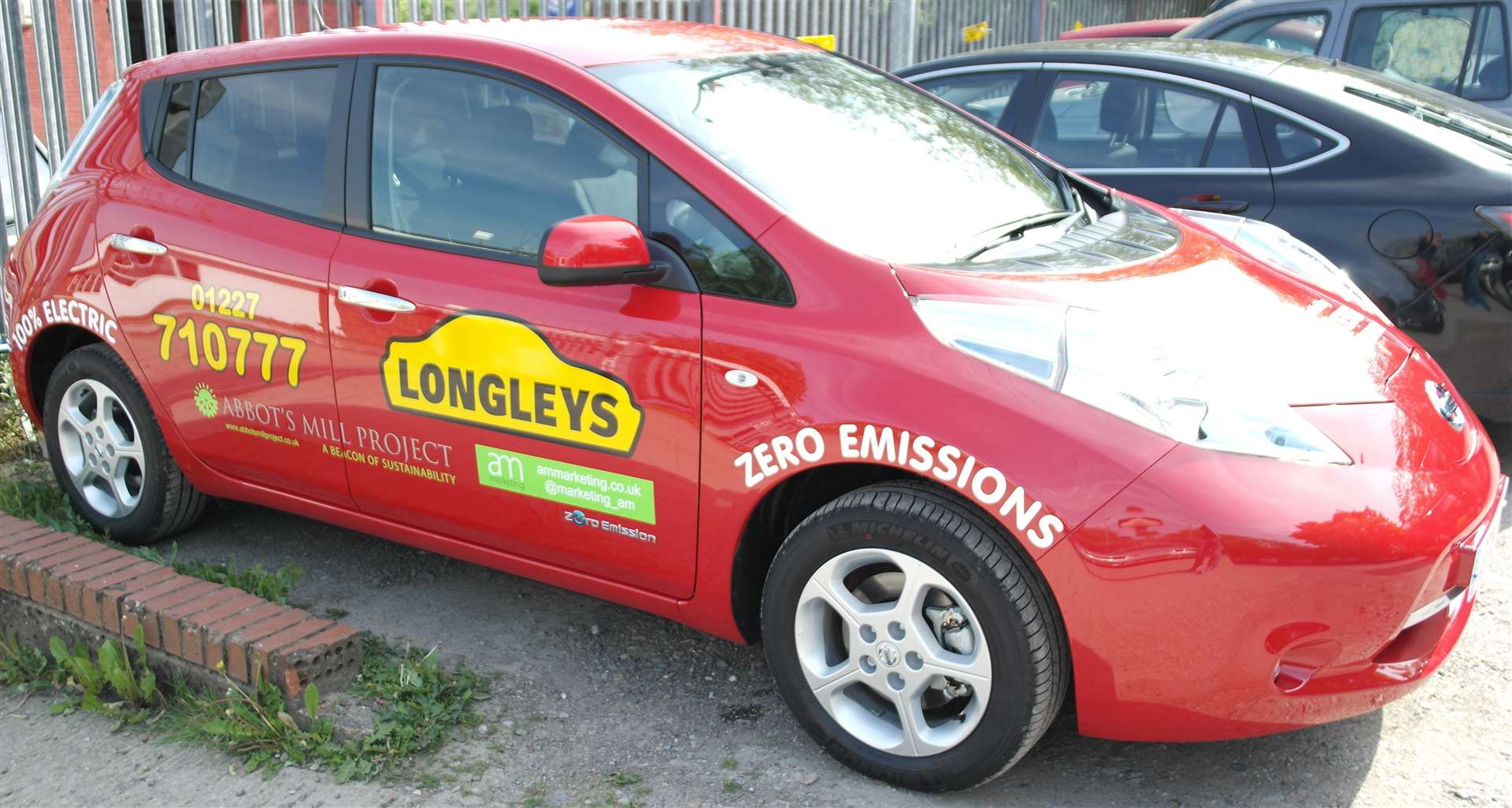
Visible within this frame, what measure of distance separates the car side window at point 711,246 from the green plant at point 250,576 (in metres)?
1.64

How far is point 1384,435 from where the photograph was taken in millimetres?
2742

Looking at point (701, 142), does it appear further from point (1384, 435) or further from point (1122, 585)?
point (1384, 435)

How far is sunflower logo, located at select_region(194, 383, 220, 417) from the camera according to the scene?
386 cm

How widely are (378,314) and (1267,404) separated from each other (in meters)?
2.13

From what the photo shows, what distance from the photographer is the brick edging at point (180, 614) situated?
3225 mm

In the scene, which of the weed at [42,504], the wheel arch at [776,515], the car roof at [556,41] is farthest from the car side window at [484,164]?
the weed at [42,504]

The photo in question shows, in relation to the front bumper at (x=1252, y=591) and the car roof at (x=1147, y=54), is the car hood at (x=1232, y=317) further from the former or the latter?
the car roof at (x=1147, y=54)

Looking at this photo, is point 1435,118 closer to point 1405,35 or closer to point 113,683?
point 1405,35

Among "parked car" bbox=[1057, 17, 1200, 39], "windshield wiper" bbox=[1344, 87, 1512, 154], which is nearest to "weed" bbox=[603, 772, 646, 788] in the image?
"windshield wiper" bbox=[1344, 87, 1512, 154]

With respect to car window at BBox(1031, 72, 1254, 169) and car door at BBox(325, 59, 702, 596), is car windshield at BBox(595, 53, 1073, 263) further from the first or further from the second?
car window at BBox(1031, 72, 1254, 169)

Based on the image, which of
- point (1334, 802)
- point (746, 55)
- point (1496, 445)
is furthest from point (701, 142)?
point (1496, 445)

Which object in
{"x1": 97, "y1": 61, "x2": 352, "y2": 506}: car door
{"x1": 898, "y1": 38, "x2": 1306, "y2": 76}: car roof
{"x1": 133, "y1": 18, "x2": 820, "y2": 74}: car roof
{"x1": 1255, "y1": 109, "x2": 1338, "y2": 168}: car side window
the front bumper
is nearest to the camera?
the front bumper

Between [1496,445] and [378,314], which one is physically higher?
[378,314]

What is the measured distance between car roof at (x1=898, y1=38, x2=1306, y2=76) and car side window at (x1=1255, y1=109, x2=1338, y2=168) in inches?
10.1
